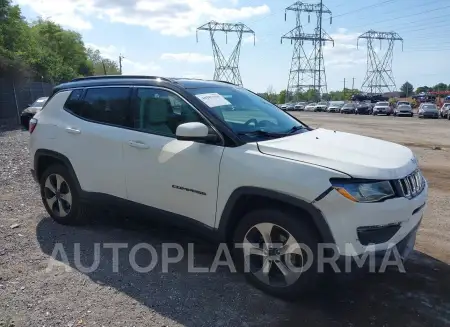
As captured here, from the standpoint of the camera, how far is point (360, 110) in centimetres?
5181

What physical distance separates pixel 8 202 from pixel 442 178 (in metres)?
7.76

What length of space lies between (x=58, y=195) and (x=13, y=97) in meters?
21.6

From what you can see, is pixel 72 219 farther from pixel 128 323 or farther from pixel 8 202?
pixel 128 323

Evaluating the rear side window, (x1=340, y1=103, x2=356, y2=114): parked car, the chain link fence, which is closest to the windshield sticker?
the rear side window

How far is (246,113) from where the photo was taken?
400 cm

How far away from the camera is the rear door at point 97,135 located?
422cm

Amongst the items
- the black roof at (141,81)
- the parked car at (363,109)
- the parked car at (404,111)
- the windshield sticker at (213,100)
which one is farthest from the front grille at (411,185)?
the parked car at (363,109)

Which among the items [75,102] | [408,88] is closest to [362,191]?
[75,102]

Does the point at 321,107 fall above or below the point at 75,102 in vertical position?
below

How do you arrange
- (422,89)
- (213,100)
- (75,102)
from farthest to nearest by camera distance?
(422,89)
(75,102)
(213,100)

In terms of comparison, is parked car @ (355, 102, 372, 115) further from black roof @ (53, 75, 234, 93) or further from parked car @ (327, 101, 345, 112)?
black roof @ (53, 75, 234, 93)

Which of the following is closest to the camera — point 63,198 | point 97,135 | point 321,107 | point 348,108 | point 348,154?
point 348,154

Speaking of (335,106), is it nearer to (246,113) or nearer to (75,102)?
(75,102)

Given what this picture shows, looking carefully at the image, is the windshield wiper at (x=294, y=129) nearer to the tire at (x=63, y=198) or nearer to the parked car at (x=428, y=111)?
the tire at (x=63, y=198)
